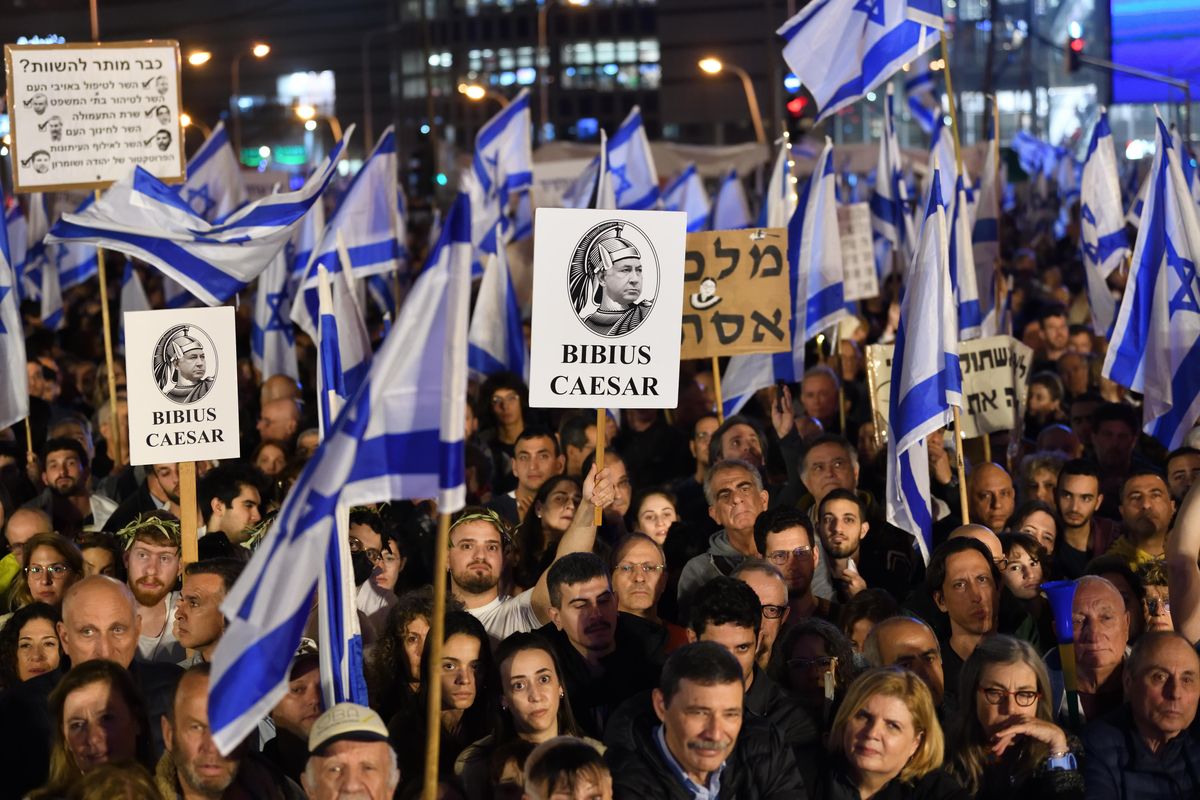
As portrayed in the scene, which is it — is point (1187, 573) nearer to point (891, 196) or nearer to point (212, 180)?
point (891, 196)

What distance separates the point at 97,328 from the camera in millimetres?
16703

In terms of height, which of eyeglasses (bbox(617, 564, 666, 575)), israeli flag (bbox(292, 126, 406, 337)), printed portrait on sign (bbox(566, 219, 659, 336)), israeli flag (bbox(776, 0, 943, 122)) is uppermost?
israeli flag (bbox(776, 0, 943, 122))

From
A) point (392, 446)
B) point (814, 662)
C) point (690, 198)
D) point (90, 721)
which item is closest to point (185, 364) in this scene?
point (90, 721)

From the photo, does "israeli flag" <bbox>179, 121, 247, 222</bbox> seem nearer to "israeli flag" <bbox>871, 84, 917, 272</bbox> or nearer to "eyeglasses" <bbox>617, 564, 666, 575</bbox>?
"israeli flag" <bbox>871, 84, 917, 272</bbox>

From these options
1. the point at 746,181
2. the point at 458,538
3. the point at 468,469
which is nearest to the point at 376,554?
the point at 458,538

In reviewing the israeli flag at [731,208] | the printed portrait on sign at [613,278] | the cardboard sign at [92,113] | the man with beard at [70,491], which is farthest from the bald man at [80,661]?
the israeli flag at [731,208]

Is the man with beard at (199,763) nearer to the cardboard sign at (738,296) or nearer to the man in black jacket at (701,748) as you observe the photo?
the man in black jacket at (701,748)

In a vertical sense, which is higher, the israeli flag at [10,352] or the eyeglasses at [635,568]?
the israeli flag at [10,352]

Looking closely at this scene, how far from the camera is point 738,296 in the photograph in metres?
9.69

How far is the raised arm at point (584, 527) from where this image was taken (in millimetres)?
7098

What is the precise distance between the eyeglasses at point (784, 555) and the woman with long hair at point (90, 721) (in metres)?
2.68

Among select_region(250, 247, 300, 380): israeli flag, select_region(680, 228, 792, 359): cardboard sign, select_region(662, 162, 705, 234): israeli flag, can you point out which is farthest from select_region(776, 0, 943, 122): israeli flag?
select_region(662, 162, 705, 234): israeli flag

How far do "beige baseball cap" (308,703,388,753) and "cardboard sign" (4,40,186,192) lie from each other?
6.60m

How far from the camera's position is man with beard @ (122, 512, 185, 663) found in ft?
23.5
